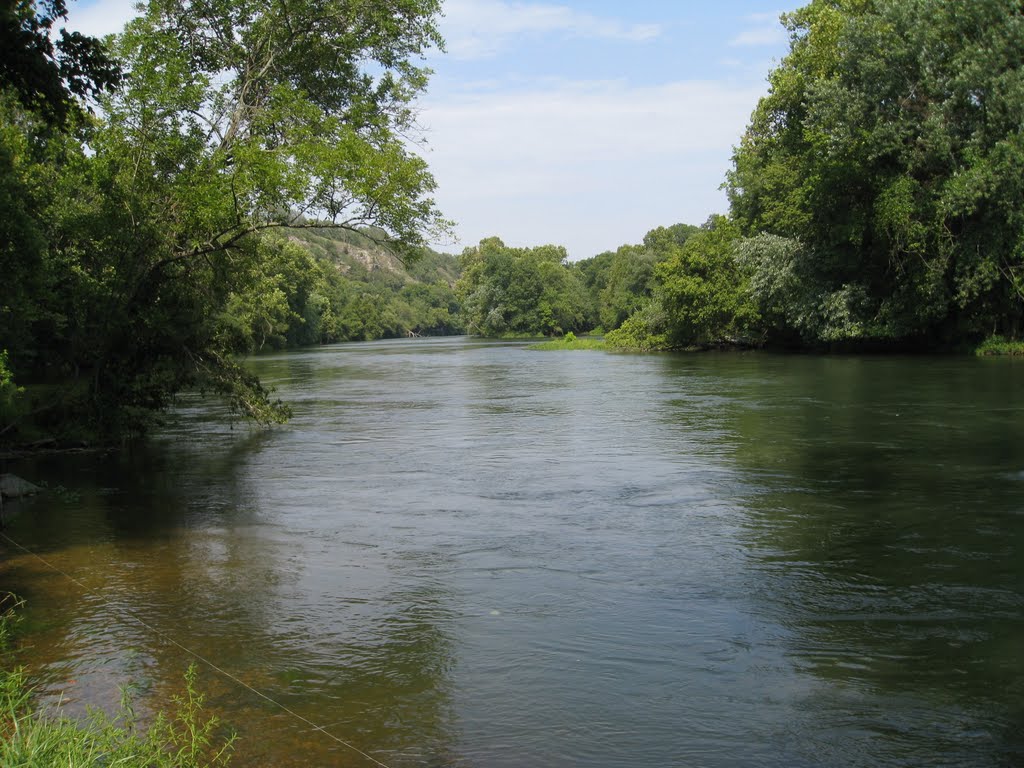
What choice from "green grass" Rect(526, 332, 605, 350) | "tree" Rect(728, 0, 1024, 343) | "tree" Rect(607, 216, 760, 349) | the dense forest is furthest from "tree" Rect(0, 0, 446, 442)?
"green grass" Rect(526, 332, 605, 350)

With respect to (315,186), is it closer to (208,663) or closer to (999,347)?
(208,663)

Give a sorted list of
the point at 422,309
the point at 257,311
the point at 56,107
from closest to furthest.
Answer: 1. the point at 56,107
2. the point at 257,311
3. the point at 422,309

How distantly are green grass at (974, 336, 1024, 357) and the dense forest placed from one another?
0.72 metres

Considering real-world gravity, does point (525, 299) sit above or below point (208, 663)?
above

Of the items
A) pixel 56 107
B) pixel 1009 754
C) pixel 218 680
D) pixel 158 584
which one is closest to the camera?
pixel 1009 754

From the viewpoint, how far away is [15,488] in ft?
48.2

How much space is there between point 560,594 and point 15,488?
1023 cm

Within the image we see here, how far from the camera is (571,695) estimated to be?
6.89 metres

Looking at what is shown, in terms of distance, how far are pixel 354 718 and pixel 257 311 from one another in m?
62.9

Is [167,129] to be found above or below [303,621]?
above

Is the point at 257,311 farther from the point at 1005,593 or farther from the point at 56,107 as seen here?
the point at 1005,593

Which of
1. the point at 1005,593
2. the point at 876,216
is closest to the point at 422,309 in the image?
the point at 876,216

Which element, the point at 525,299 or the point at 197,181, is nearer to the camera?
the point at 197,181

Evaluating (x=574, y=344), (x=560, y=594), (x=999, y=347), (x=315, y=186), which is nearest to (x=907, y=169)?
(x=999, y=347)
